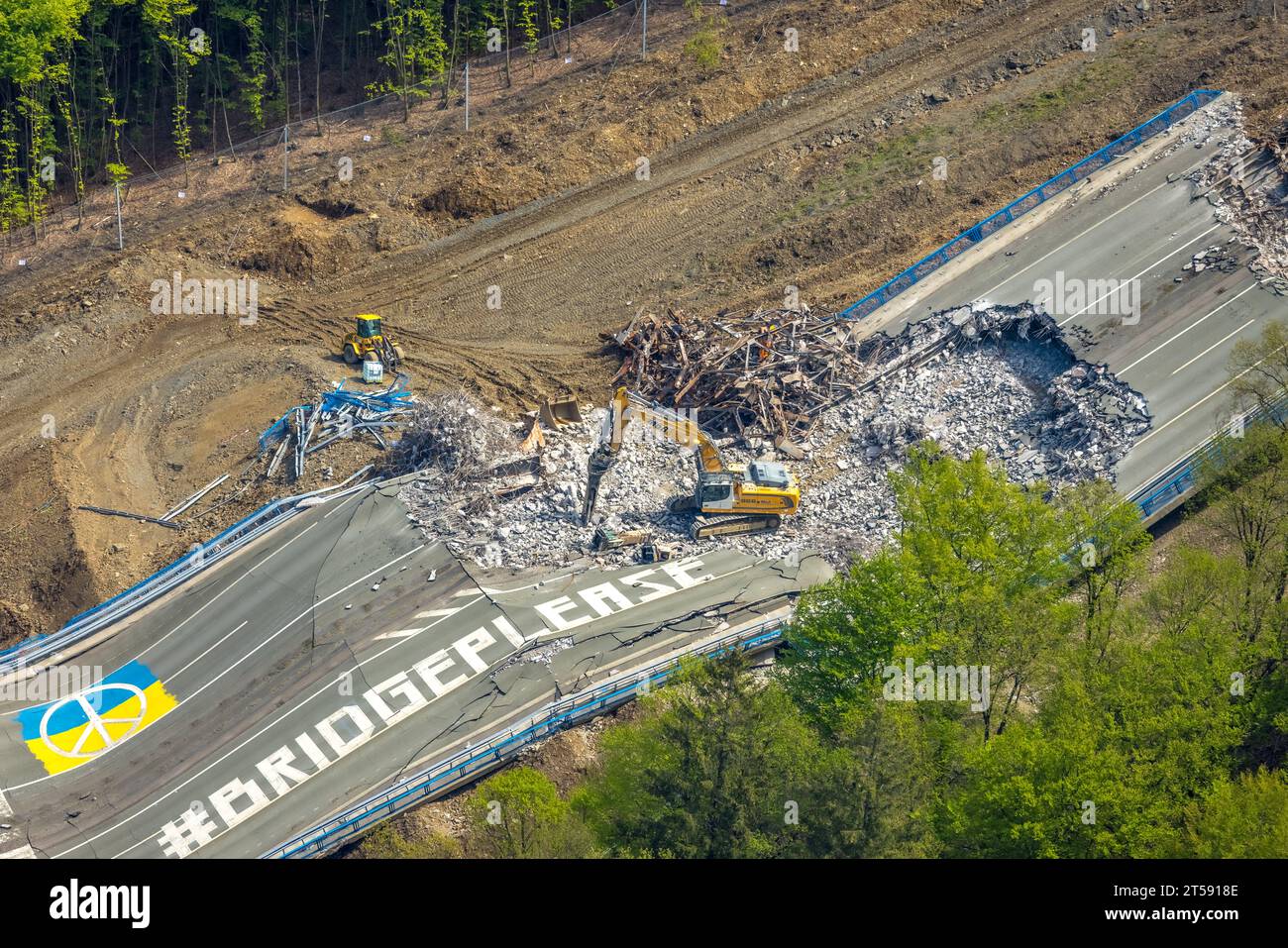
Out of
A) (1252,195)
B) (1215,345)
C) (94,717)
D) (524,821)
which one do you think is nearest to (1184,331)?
(1215,345)

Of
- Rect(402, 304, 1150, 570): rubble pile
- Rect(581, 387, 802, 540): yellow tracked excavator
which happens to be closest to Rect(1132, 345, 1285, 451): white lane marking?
Rect(402, 304, 1150, 570): rubble pile

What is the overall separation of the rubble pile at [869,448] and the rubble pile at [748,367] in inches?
25.2

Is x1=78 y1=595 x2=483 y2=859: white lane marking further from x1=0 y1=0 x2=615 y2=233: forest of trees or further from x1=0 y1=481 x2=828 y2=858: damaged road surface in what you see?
x1=0 y1=0 x2=615 y2=233: forest of trees

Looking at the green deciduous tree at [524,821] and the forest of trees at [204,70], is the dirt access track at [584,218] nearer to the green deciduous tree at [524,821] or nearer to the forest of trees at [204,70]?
the forest of trees at [204,70]

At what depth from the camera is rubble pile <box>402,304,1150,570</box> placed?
179 ft

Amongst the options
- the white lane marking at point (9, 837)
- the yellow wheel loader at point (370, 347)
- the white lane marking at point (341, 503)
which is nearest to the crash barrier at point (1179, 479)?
the white lane marking at point (341, 503)

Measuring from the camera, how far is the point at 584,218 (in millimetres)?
70500

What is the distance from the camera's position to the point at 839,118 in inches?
2874

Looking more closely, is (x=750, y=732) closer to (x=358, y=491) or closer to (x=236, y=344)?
(x=358, y=491)

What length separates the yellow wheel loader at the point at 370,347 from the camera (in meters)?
63.3

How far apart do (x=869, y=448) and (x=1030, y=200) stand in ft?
53.7

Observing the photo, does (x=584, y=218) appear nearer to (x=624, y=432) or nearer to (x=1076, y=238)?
(x=624, y=432)
